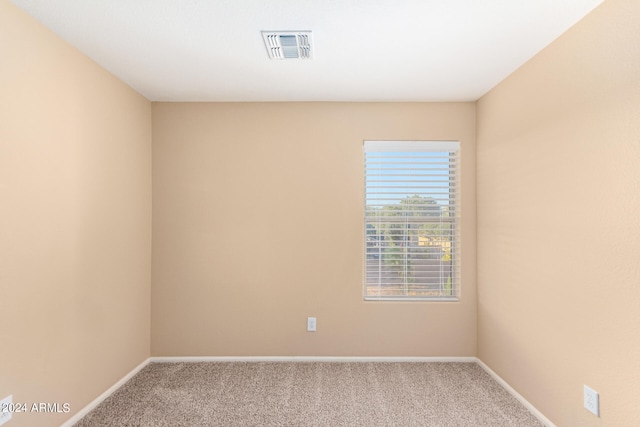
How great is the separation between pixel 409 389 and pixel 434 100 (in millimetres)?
2597

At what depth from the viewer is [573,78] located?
2016mm

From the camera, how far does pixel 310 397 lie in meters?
2.60

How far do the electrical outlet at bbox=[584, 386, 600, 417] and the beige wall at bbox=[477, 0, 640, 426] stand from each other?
0.03 m

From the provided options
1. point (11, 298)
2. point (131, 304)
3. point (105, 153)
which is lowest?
point (131, 304)

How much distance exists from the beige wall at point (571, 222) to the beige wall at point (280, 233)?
596 mm

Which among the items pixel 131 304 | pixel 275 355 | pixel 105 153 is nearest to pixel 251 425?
pixel 275 355

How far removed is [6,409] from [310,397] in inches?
71.9

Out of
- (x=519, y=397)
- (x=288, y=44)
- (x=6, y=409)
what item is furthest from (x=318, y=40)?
(x=519, y=397)

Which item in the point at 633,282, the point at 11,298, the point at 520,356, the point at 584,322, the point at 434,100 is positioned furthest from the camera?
the point at 434,100

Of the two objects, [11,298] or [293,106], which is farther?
[293,106]

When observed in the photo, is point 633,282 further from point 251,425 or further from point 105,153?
point 105,153

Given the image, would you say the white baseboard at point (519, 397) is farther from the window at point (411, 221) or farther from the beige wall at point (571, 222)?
the window at point (411, 221)

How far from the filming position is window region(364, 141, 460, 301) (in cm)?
335

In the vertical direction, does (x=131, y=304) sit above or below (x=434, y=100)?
below
